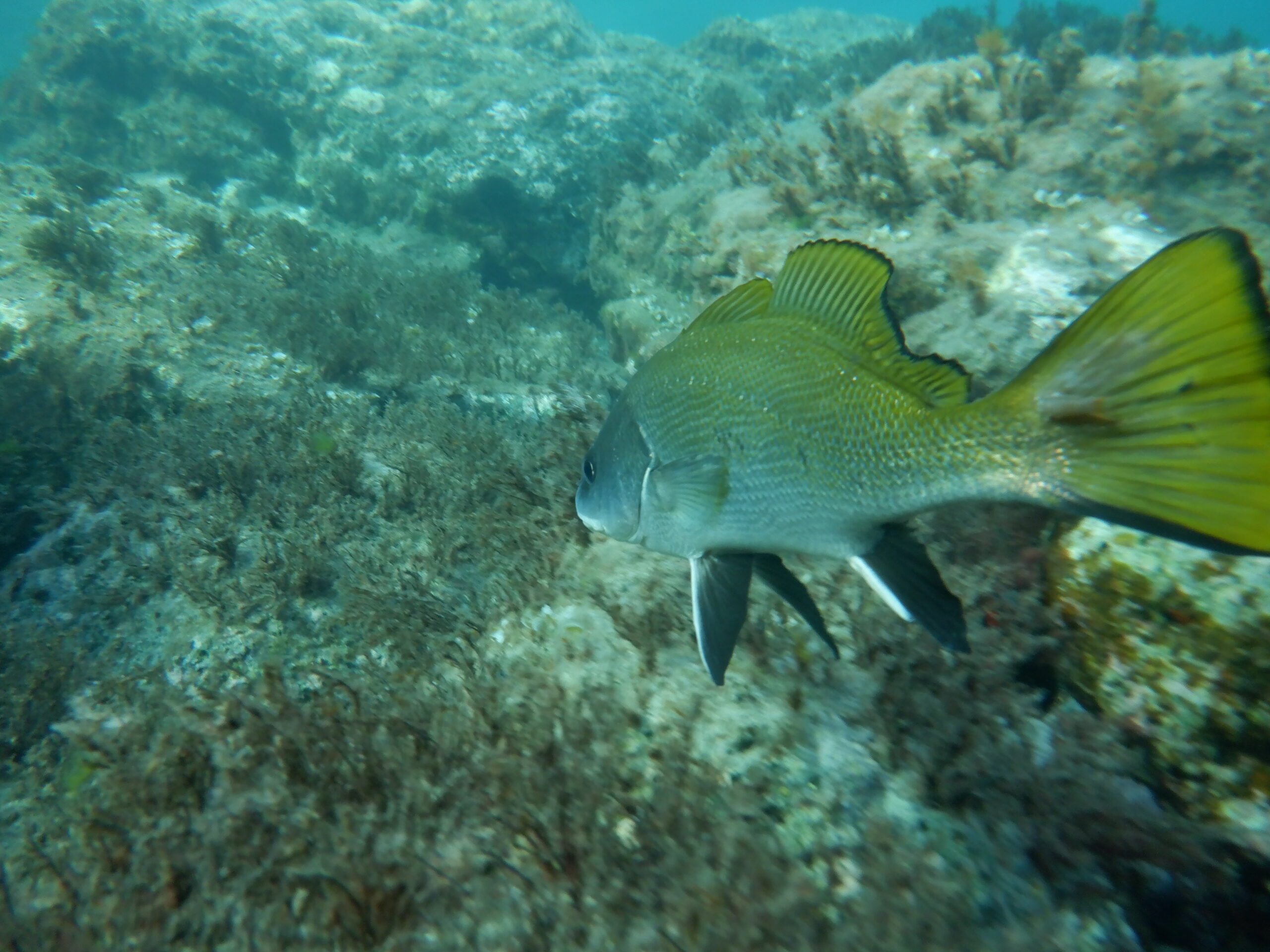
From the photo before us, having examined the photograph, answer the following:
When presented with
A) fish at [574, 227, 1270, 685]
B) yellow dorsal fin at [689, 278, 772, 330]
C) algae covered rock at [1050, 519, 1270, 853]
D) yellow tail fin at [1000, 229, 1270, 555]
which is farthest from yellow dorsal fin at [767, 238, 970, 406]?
algae covered rock at [1050, 519, 1270, 853]

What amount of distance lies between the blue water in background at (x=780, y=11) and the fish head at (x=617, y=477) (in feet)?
231

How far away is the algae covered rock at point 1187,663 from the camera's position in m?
1.75

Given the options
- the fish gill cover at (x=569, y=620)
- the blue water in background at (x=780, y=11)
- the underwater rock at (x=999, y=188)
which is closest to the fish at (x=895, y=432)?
the fish gill cover at (x=569, y=620)

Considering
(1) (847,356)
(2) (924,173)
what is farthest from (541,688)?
(2) (924,173)

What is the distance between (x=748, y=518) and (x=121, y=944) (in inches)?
84.9

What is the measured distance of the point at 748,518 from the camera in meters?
1.72

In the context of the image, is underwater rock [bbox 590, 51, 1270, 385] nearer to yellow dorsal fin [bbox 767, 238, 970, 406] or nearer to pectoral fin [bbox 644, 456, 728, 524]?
yellow dorsal fin [bbox 767, 238, 970, 406]

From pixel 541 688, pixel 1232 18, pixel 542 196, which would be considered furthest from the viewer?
Answer: pixel 1232 18

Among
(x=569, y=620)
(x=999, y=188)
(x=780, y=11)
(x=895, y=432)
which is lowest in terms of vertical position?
(x=569, y=620)

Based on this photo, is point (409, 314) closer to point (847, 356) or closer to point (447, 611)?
point (447, 611)

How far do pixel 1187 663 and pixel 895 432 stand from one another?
1.32 metres

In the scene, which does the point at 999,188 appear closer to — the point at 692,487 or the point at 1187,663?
the point at 1187,663

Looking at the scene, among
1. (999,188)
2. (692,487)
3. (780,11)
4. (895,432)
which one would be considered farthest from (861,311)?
(780,11)

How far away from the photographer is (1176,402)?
1103 mm
